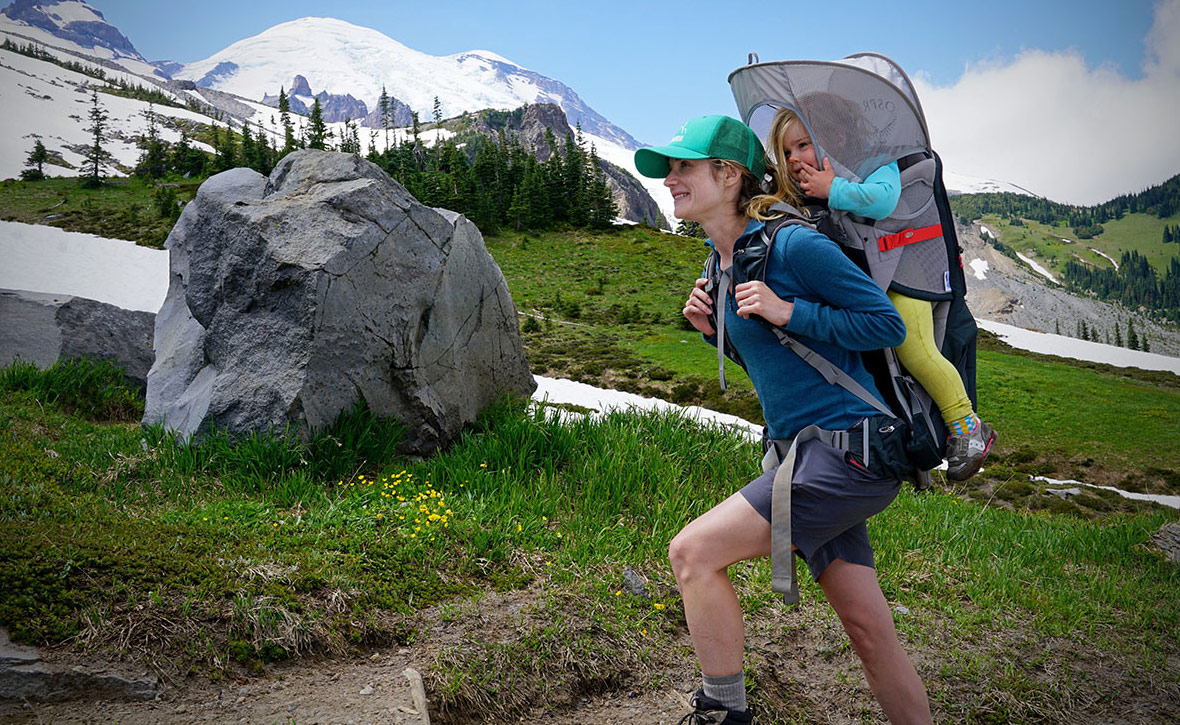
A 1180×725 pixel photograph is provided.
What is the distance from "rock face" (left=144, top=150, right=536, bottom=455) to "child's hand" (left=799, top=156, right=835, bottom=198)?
4.33 metres

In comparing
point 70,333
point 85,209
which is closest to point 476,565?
point 70,333

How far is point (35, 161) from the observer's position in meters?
33.7

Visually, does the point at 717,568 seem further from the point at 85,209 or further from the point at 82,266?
the point at 85,209

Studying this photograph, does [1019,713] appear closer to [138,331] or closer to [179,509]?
[179,509]

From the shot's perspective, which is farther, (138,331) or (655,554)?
(138,331)

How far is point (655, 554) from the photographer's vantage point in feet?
15.7

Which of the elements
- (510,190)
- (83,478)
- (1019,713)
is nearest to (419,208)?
(83,478)

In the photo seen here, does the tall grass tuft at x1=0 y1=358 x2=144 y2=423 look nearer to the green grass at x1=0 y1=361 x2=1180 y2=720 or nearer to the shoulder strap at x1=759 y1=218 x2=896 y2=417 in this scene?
the green grass at x1=0 y1=361 x2=1180 y2=720

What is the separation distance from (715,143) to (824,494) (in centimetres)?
132

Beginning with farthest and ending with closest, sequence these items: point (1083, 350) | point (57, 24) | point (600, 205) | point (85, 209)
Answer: point (600, 205) → point (85, 209) → point (1083, 350) → point (57, 24)

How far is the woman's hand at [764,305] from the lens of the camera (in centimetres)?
234

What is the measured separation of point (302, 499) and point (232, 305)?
7.01 feet

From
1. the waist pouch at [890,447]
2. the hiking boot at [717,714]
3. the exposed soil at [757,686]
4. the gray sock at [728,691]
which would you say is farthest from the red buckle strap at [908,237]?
the exposed soil at [757,686]

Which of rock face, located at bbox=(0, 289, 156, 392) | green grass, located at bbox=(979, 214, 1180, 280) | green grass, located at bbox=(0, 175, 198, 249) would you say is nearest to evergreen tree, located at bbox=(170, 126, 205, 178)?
green grass, located at bbox=(0, 175, 198, 249)
